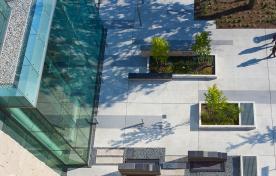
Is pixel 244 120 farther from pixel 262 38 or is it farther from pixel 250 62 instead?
pixel 262 38

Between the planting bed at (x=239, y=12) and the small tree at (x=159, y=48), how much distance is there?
3.48 meters

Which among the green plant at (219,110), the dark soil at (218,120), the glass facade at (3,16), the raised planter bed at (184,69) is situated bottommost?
the dark soil at (218,120)

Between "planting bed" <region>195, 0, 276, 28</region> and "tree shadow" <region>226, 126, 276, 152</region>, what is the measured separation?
19.7 feet

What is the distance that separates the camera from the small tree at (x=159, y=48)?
24562mm

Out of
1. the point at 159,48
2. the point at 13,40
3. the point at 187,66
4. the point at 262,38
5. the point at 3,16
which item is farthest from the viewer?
the point at 262,38

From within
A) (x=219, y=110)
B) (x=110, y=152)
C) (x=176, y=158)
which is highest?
(x=219, y=110)

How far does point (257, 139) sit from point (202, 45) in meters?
5.01

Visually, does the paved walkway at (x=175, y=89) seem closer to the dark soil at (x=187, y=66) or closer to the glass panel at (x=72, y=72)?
the dark soil at (x=187, y=66)

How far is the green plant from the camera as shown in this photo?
2308 cm

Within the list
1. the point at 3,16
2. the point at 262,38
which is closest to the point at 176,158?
the point at 262,38

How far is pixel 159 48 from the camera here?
2461 centimetres

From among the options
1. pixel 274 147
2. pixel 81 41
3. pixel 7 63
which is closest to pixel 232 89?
pixel 274 147

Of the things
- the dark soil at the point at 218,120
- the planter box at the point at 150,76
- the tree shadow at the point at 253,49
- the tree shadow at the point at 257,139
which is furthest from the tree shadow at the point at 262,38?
the tree shadow at the point at 257,139

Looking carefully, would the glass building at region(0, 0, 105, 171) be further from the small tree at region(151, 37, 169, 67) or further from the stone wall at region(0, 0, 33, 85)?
the small tree at region(151, 37, 169, 67)
